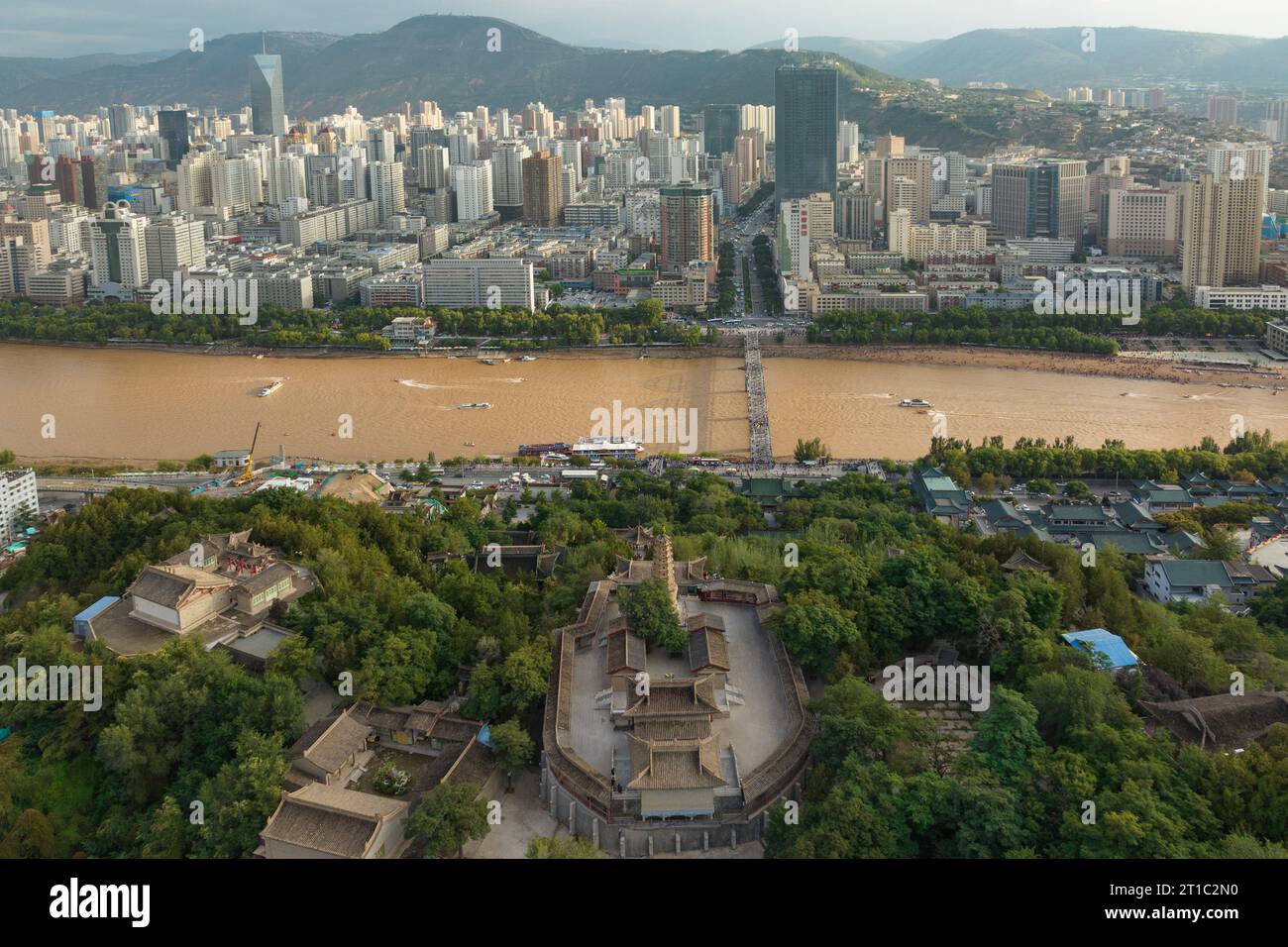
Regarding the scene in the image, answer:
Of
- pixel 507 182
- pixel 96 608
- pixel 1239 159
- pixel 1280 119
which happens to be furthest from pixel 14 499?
pixel 1280 119

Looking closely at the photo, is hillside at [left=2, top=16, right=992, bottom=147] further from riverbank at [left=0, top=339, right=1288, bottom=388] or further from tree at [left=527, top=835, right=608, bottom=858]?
tree at [left=527, top=835, right=608, bottom=858]

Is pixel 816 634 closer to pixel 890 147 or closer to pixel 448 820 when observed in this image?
pixel 448 820

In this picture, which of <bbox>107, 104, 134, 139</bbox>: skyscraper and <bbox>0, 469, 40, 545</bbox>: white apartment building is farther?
<bbox>107, 104, 134, 139</bbox>: skyscraper

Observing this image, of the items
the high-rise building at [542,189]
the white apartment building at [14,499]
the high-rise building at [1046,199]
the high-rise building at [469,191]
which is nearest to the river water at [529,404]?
the white apartment building at [14,499]

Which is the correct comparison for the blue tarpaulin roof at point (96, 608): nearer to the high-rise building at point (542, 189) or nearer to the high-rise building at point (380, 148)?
the high-rise building at point (542, 189)

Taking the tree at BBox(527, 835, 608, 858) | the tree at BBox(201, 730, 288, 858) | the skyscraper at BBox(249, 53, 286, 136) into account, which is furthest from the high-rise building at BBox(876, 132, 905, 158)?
the tree at BBox(527, 835, 608, 858)

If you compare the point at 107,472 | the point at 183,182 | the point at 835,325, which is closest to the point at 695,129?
the point at 183,182

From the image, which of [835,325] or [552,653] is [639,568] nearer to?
[552,653]
